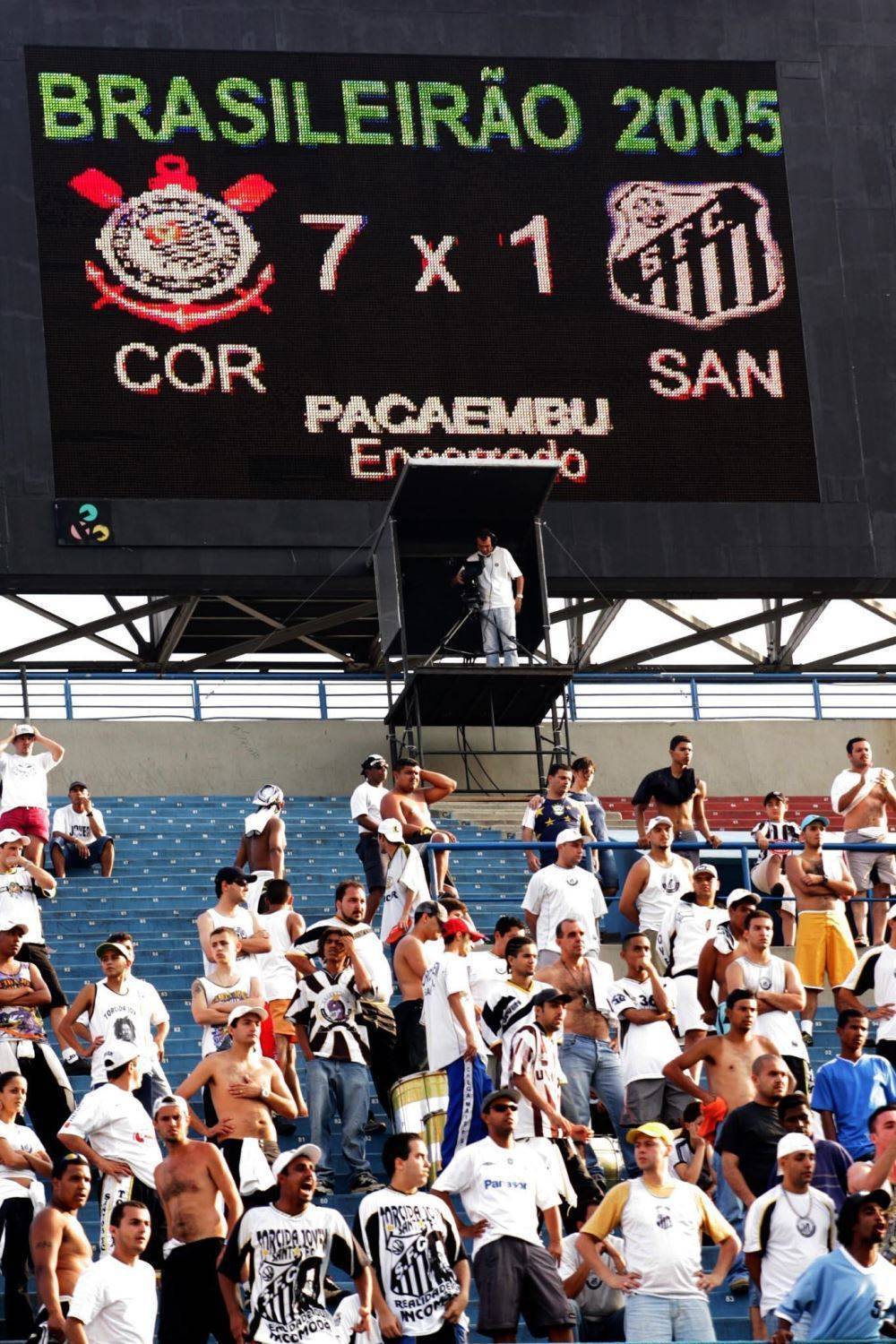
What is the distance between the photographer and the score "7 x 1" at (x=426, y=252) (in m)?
21.0

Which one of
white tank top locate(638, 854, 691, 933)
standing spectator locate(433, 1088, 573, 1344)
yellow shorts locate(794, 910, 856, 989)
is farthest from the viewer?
yellow shorts locate(794, 910, 856, 989)

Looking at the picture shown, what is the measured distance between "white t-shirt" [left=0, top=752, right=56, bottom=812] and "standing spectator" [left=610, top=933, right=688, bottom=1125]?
16.2 feet

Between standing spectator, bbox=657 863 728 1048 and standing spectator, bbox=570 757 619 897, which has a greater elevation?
standing spectator, bbox=570 757 619 897

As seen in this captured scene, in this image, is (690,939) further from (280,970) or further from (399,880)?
(280,970)

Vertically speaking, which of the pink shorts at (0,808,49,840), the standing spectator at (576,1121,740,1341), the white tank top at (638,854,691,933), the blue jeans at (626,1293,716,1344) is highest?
the pink shorts at (0,808,49,840)

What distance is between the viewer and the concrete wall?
2377 cm

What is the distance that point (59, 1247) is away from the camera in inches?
469

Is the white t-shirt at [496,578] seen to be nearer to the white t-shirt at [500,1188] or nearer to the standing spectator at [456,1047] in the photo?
the standing spectator at [456,1047]

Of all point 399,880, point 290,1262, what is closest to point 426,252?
point 399,880

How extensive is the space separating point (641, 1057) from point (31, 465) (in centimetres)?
761

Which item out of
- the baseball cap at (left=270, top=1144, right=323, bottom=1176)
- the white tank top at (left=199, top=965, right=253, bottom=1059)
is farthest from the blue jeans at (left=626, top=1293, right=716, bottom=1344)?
the white tank top at (left=199, top=965, right=253, bottom=1059)

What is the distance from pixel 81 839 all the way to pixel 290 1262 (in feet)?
26.9

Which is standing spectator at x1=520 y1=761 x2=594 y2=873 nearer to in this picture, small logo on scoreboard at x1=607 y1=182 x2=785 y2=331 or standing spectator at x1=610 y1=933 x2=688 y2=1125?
standing spectator at x1=610 y1=933 x2=688 y2=1125

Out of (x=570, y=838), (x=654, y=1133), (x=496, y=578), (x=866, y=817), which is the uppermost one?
(x=496, y=578)
